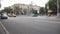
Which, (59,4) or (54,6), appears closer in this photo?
(59,4)

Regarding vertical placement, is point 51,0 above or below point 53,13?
above

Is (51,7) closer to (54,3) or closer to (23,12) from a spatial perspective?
(54,3)

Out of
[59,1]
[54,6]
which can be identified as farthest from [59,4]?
[54,6]

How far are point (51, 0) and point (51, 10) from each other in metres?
4.13

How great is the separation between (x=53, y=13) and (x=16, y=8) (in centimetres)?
5099

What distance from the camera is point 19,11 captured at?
13675 cm

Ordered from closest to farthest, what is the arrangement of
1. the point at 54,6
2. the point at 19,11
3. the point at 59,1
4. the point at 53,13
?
the point at 59,1, the point at 54,6, the point at 53,13, the point at 19,11

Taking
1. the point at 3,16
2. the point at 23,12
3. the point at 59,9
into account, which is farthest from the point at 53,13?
the point at 23,12

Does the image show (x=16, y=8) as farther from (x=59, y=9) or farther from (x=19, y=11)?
(x=59, y=9)

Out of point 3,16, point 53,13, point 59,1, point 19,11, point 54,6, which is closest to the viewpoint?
point 3,16

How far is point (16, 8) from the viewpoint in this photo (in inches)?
5394

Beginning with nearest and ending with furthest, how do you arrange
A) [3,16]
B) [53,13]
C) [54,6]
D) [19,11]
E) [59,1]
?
[3,16] → [59,1] → [54,6] → [53,13] → [19,11]

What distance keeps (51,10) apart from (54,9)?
1.30 meters

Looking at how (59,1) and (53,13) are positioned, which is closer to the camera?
(59,1)
